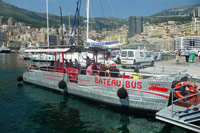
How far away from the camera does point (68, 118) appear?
9.35 m

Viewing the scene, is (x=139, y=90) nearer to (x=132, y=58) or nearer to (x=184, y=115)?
(x=184, y=115)

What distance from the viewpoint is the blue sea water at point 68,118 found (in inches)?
320

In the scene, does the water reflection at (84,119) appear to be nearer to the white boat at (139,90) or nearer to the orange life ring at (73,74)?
the white boat at (139,90)

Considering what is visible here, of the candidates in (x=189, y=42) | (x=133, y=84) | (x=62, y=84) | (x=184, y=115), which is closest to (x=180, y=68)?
(x=133, y=84)

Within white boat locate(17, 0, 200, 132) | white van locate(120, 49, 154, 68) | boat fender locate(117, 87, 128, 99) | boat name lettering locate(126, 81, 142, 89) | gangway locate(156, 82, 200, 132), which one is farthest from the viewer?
white van locate(120, 49, 154, 68)

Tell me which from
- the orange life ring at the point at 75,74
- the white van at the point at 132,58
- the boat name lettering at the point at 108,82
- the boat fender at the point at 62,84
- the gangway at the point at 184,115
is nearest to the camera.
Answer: the gangway at the point at 184,115

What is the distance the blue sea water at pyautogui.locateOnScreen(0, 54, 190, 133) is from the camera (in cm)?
813

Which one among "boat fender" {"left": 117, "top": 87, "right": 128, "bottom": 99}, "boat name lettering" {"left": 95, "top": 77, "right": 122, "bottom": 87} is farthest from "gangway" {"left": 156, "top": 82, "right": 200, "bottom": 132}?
"boat name lettering" {"left": 95, "top": 77, "right": 122, "bottom": 87}

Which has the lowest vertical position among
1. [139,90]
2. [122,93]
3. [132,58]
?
[122,93]

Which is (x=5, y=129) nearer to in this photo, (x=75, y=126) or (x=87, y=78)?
(x=75, y=126)

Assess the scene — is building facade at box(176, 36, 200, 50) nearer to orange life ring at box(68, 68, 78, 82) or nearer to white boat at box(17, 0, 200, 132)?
orange life ring at box(68, 68, 78, 82)

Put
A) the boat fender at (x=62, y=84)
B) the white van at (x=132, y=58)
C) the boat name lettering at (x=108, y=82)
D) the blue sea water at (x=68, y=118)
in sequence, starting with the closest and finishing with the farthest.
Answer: the blue sea water at (x=68, y=118) < the boat name lettering at (x=108, y=82) < the boat fender at (x=62, y=84) < the white van at (x=132, y=58)

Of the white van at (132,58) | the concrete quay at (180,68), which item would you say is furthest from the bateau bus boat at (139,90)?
the white van at (132,58)

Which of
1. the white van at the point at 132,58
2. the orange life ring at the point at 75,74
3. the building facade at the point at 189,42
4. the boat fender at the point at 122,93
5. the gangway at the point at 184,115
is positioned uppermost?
the building facade at the point at 189,42
